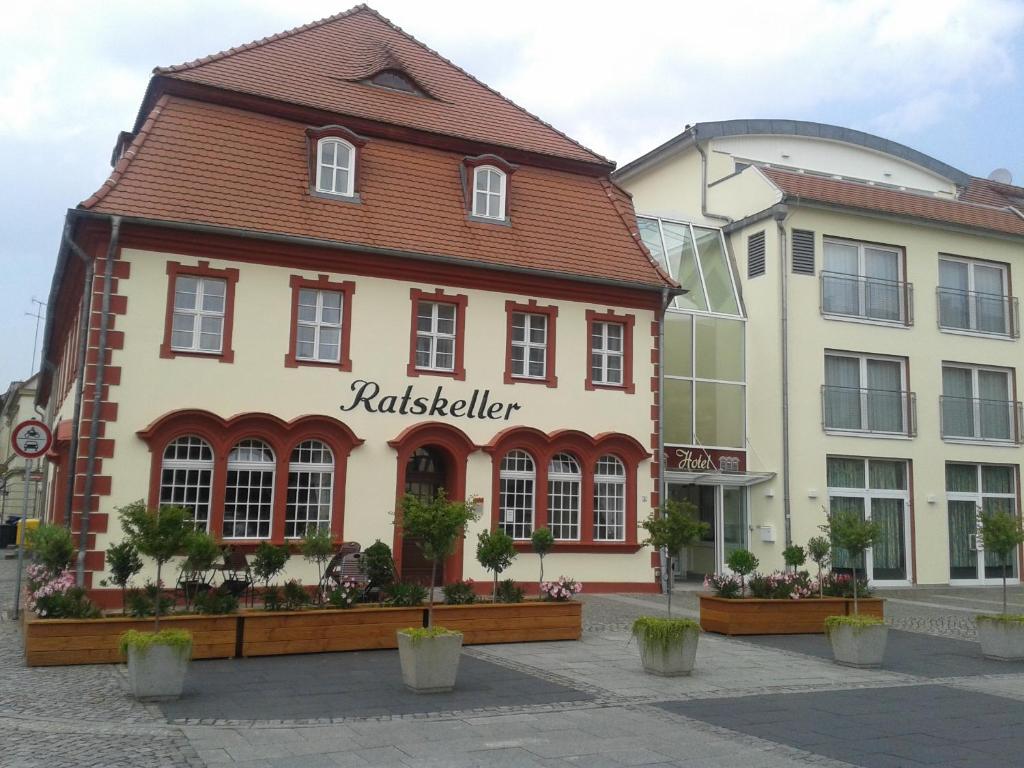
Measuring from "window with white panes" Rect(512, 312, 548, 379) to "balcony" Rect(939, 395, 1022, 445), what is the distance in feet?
38.1

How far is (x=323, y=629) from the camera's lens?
1257 centimetres

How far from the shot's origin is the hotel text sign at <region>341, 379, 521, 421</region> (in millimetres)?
19031

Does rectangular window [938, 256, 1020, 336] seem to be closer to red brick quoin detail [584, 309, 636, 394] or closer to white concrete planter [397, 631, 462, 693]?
red brick quoin detail [584, 309, 636, 394]

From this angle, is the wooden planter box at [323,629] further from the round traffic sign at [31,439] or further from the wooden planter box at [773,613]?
the round traffic sign at [31,439]

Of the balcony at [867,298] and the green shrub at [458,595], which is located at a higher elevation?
the balcony at [867,298]

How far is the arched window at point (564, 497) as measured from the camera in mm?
20672

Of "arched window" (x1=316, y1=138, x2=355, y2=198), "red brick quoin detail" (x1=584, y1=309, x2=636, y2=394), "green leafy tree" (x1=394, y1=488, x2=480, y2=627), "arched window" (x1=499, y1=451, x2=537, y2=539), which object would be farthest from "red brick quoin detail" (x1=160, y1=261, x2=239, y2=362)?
"red brick quoin detail" (x1=584, y1=309, x2=636, y2=394)

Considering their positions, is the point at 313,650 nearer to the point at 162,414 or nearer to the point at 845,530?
the point at 162,414

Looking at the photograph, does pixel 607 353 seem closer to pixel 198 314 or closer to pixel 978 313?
pixel 198 314

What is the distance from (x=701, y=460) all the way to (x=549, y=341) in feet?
Answer: 17.2

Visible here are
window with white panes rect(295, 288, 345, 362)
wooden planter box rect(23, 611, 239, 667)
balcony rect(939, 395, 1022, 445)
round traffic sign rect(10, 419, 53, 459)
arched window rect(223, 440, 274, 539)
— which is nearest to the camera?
wooden planter box rect(23, 611, 239, 667)

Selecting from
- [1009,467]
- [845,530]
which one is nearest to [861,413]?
[1009,467]

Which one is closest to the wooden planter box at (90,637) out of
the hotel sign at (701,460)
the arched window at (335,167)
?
the arched window at (335,167)

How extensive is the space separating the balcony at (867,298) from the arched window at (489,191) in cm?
879
